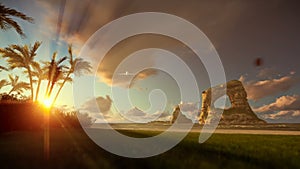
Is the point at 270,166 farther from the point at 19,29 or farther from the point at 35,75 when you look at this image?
the point at 35,75

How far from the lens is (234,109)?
397ft

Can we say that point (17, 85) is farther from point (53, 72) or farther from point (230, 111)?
point (230, 111)

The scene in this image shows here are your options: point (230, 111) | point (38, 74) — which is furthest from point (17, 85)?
point (230, 111)

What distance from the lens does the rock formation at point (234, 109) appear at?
110 m

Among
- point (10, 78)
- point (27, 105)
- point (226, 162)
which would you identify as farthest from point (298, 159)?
point (10, 78)

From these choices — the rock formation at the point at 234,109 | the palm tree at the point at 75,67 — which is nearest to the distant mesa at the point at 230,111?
the rock formation at the point at 234,109

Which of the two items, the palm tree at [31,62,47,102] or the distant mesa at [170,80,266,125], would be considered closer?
the palm tree at [31,62,47,102]

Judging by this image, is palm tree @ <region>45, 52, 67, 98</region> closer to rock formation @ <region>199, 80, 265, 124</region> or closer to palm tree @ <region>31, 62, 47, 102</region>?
palm tree @ <region>31, 62, 47, 102</region>

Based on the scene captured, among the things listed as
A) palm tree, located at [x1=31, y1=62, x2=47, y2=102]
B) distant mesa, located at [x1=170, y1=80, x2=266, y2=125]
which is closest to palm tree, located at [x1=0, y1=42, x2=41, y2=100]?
palm tree, located at [x1=31, y1=62, x2=47, y2=102]

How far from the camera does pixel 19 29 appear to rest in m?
13.9

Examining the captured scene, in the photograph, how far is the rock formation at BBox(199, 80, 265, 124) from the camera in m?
110

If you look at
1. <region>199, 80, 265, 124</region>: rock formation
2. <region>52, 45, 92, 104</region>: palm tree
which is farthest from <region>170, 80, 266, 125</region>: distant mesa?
<region>52, 45, 92, 104</region>: palm tree

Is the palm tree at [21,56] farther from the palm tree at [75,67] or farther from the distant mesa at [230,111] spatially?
the distant mesa at [230,111]

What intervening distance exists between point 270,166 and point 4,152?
7.02m
